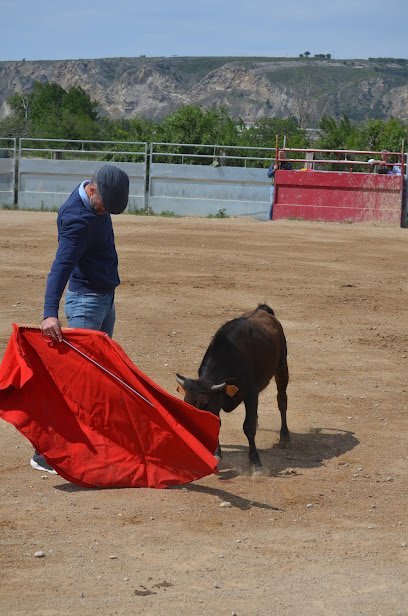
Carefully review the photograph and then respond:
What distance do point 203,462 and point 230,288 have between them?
782 cm

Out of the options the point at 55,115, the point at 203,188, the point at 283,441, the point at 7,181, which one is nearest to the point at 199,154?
the point at 203,188

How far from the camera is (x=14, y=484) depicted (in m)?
6.24

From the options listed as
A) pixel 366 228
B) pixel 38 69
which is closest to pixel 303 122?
pixel 366 228

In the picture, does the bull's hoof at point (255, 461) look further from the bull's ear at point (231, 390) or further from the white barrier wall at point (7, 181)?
the white barrier wall at point (7, 181)

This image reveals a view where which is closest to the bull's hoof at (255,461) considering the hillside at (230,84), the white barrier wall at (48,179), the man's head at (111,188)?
the man's head at (111,188)

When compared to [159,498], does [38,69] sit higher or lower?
→ higher

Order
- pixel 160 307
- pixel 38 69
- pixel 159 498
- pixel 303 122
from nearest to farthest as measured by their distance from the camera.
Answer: pixel 159 498 < pixel 160 307 < pixel 303 122 < pixel 38 69

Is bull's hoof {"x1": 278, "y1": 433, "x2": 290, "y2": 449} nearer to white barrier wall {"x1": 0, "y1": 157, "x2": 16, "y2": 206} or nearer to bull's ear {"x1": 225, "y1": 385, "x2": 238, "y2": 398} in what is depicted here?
bull's ear {"x1": 225, "y1": 385, "x2": 238, "y2": 398}

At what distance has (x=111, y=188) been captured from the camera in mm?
5906

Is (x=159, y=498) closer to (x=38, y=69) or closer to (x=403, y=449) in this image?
(x=403, y=449)

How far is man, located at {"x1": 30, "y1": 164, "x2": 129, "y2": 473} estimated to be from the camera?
5.98 metres

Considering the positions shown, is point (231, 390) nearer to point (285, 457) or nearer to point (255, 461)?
point (255, 461)

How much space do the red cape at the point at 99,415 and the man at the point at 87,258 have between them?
0.20 m

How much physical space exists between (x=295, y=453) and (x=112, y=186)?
7.98ft
